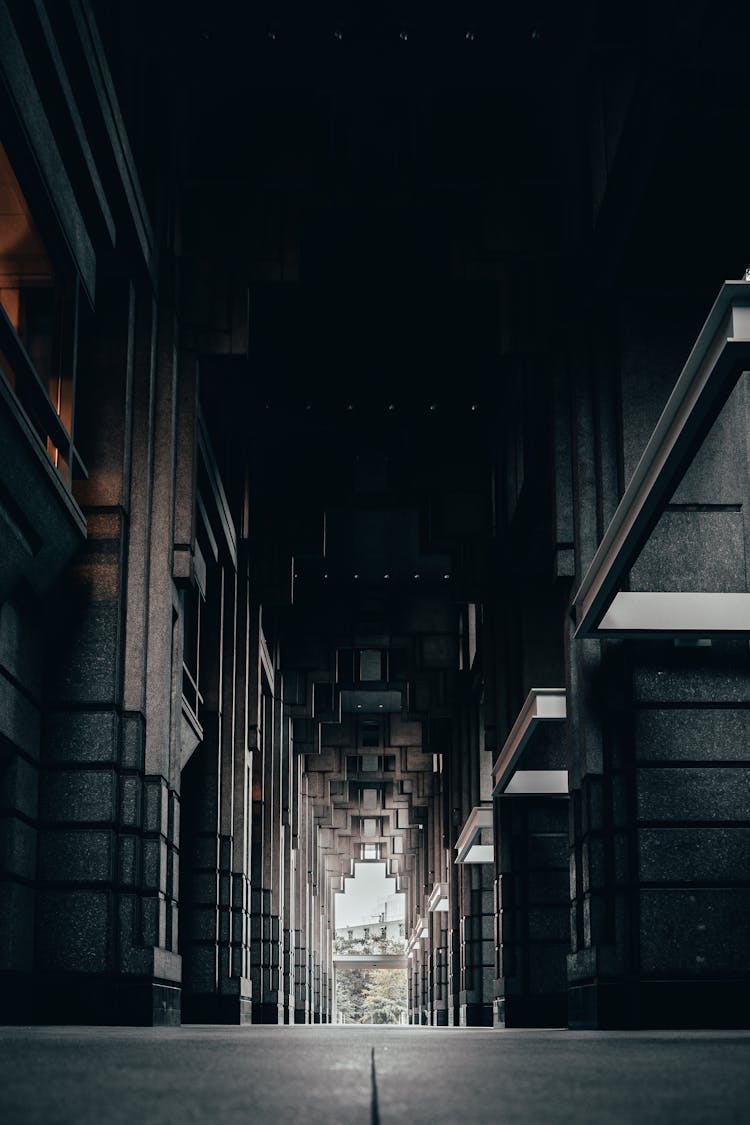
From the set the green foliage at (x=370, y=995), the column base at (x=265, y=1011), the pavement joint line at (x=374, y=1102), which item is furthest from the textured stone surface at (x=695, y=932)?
the green foliage at (x=370, y=995)

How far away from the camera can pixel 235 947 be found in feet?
69.8

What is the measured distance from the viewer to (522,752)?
15.5 meters

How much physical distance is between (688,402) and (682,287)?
14.1 ft

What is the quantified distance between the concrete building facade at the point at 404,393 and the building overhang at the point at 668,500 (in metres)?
0.03

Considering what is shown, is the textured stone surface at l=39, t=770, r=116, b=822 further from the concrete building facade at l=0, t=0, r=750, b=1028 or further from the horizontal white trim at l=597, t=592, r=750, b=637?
the horizontal white trim at l=597, t=592, r=750, b=637

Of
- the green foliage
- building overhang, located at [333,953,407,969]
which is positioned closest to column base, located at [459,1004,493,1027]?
building overhang, located at [333,953,407,969]

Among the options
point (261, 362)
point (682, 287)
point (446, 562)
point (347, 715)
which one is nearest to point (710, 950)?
point (682, 287)

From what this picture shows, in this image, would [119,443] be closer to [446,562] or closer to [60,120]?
[60,120]

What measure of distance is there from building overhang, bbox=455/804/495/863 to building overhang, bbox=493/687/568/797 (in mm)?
3865

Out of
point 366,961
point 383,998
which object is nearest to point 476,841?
point 366,961

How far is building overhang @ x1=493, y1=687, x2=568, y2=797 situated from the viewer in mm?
13398

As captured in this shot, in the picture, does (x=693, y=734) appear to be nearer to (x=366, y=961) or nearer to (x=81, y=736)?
(x=81, y=736)

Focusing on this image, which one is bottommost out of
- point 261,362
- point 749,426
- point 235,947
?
point 235,947

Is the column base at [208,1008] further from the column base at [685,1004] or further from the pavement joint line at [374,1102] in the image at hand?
the pavement joint line at [374,1102]
